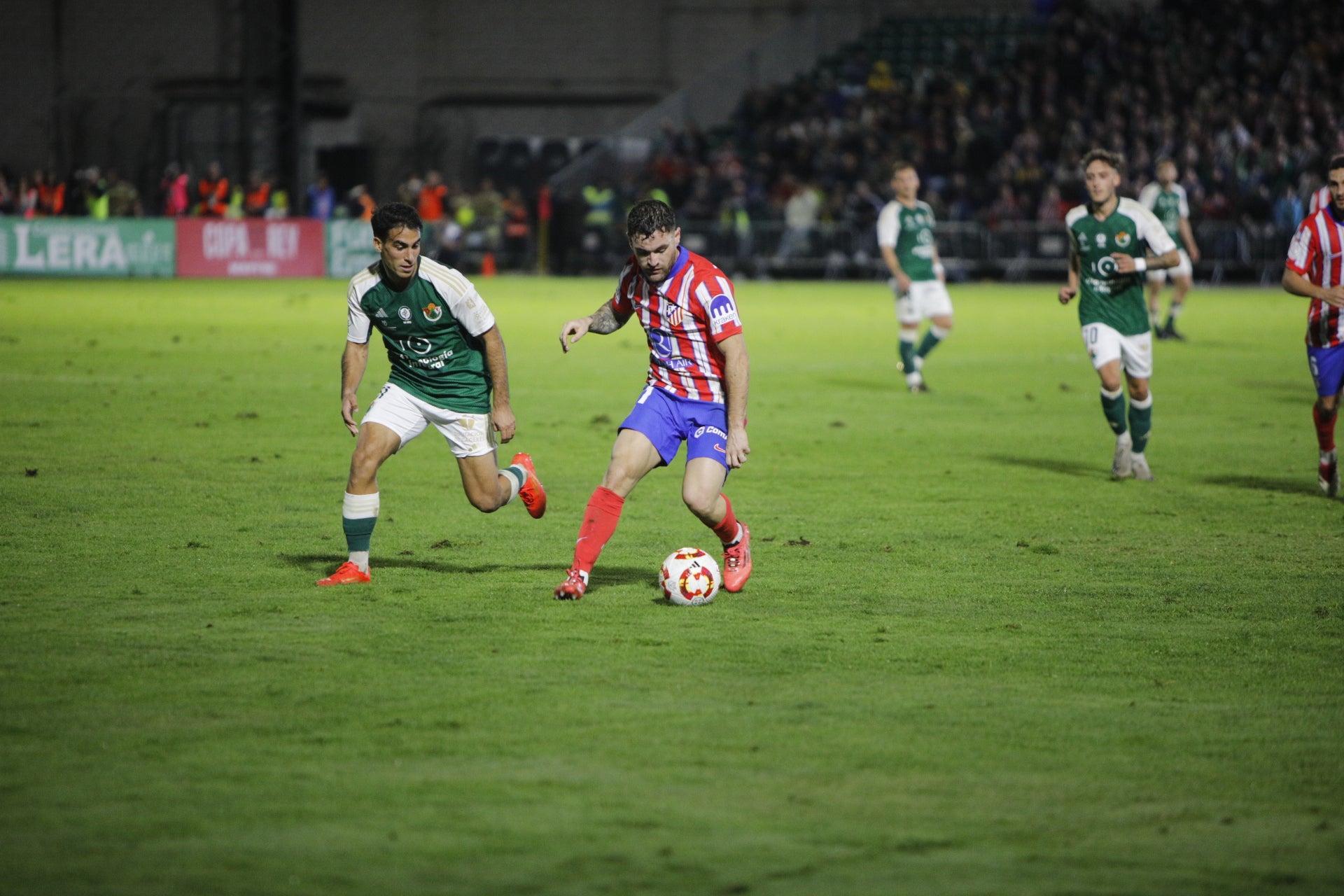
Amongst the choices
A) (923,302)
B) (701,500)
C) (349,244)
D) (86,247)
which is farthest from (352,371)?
(349,244)

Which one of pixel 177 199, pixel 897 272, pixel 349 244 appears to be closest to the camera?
pixel 897 272

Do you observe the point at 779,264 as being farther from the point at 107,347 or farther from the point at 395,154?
the point at 107,347

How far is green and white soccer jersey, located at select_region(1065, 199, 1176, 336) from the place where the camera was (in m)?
11.3

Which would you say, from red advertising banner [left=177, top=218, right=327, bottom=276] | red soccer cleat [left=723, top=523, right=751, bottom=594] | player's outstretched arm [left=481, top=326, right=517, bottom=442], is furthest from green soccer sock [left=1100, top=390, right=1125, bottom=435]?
red advertising banner [left=177, top=218, right=327, bottom=276]

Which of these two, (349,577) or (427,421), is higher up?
(427,421)

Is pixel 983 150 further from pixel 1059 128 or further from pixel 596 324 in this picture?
pixel 596 324

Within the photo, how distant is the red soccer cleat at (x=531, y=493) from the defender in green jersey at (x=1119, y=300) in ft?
14.7

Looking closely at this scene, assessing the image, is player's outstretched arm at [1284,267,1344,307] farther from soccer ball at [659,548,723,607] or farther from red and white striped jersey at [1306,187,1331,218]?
soccer ball at [659,548,723,607]

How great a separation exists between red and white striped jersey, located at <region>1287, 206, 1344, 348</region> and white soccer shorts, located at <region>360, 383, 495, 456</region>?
17.9 ft

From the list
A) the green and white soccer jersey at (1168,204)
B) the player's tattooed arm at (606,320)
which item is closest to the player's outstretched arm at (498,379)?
the player's tattooed arm at (606,320)

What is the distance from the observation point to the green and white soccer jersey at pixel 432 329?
752 cm

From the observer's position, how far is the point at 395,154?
4494 cm

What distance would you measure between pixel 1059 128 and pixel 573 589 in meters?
31.5

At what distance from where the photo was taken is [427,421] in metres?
7.91
